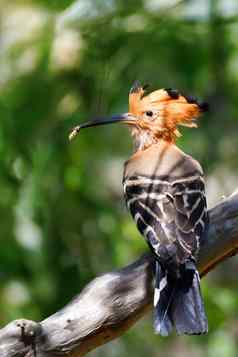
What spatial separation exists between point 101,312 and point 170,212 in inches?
30.6

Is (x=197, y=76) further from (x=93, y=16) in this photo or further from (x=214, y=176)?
(x=93, y=16)

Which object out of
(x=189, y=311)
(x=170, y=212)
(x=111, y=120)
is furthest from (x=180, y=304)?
(x=111, y=120)

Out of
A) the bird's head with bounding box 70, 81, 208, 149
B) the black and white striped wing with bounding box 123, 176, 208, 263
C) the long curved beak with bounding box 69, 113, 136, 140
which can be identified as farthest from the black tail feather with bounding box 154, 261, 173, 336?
the bird's head with bounding box 70, 81, 208, 149

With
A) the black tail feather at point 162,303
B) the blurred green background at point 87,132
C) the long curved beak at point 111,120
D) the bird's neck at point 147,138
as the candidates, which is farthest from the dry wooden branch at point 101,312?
the bird's neck at point 147,138

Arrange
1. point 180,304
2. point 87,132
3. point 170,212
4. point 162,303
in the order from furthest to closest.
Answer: point 87,132 < point 170,212 < point 180,304 < point 162,303

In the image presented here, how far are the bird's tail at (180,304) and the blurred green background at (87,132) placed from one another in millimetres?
1123

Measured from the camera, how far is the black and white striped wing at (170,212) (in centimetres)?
497

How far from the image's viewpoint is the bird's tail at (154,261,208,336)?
4809mm

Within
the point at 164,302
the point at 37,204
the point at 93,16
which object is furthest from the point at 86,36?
the point at 164,302

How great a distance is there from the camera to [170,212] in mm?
5215

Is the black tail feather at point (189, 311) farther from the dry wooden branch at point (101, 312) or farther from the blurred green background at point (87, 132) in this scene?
the blurred green background at point (87, 132)

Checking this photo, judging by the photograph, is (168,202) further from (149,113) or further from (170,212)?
(149,113)

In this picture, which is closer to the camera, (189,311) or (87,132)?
(189,311)

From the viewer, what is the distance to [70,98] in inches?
287
